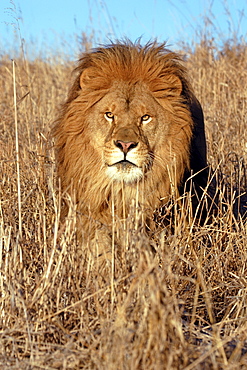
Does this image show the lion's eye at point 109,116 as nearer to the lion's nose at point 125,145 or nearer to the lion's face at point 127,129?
the lion's face at point 127,129

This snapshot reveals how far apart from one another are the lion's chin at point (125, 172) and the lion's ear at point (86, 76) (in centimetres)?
63

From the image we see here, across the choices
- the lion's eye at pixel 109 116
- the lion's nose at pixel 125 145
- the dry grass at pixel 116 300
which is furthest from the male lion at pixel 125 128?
the dry grass at pixel 116 300

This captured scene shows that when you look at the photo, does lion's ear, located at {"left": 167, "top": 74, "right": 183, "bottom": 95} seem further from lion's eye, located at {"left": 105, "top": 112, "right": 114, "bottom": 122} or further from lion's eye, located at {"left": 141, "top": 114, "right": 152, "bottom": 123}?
lion's eye, located at {"left": 105, "top": 112, "right": 114, "bottom": 122}

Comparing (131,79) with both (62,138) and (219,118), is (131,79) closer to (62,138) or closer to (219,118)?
Result: (62,138)

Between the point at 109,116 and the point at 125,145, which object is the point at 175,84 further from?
the point at 125,145

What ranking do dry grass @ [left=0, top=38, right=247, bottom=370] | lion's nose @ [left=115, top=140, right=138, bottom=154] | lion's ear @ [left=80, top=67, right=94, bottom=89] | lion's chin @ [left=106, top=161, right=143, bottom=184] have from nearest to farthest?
1. dry grass @ [left=0, top=38, right=247, bottom=370]
2. lion's nose @ [left=115, top=140, right=138, bottom=154]
3. lion's chin @ [left=106, top=161, right=143, bottom=184]
4. lion's ear @ [left=80, top=67, right=94, bottom=89]

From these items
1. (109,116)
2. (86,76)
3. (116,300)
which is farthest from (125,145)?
(116,300)

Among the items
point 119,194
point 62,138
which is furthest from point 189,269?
point 62,138

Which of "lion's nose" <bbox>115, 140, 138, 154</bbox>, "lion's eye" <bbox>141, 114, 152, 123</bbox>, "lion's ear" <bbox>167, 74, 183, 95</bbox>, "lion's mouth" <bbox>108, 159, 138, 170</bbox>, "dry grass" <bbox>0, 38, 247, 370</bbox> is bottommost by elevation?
"dry grass" <bbox>0, 38, 247, 370</bbox>

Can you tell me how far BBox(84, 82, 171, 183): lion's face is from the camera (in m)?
3.53

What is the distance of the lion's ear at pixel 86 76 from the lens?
153 inches

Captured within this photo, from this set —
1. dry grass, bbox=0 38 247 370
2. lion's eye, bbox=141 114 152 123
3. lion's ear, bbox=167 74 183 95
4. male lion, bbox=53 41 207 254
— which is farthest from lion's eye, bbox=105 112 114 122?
dry grass, bbox=0 38 247 370

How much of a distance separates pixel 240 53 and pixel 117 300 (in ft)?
22.7

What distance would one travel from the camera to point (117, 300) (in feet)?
8.68
